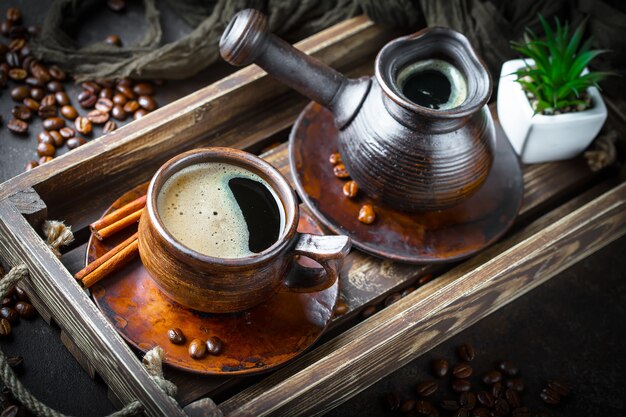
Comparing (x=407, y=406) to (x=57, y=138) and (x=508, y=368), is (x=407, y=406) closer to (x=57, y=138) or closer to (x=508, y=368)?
(x=508, y=368)

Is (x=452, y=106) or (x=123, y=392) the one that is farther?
(x=452, y=106)

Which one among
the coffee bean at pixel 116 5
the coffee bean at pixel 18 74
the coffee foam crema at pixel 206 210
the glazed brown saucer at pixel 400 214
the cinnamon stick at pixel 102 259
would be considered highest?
the coffee foam crema at pixel 206 210

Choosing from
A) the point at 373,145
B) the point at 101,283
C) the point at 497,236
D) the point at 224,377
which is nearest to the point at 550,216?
the point at 497,236

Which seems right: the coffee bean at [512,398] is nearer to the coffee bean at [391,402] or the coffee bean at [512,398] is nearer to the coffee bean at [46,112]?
the coffee bean at [391,402]

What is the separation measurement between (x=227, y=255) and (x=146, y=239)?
129mm

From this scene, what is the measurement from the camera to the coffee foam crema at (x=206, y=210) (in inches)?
49.3

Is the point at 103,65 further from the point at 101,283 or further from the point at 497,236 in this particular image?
the point at 497,236

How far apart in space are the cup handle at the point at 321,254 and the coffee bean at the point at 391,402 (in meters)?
0.34

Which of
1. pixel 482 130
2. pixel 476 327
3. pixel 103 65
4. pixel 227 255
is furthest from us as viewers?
pixel 103 65

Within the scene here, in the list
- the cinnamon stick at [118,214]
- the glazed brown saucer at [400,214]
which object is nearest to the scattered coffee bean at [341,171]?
the glazed brown saucer at [400,214]

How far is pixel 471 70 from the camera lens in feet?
4.66

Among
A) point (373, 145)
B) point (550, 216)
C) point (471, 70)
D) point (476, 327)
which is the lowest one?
point (476, 327)

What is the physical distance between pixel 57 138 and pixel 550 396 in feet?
3.72

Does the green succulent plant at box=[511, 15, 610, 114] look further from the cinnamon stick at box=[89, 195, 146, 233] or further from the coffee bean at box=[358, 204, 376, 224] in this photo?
the cinnamon stick at box=[89, 195, 146, 233]
